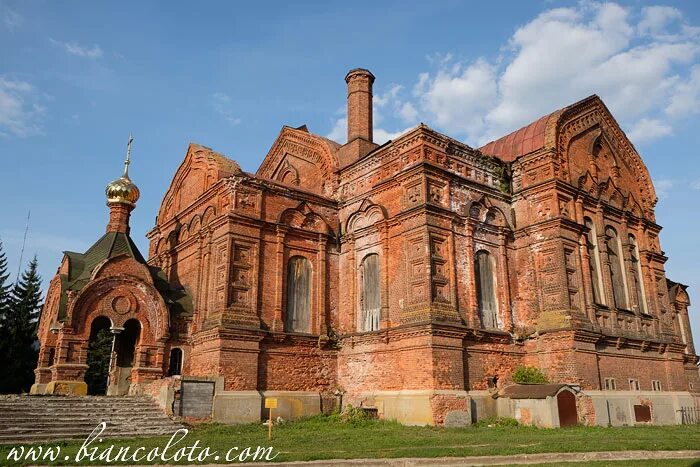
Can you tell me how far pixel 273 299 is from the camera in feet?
57.9

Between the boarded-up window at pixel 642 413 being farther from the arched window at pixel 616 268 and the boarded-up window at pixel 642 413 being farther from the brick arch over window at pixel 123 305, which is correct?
the brick arch over window at pixel 123 305

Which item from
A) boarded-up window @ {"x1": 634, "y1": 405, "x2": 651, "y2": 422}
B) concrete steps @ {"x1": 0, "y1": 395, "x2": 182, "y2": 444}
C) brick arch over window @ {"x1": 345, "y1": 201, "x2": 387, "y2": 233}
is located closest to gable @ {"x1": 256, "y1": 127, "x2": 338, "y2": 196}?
brick arch over window @ {"x1": 345, "y1": 201, "x2": 387, "y2": 233}

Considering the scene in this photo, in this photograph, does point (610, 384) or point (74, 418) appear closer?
point (74, 418)

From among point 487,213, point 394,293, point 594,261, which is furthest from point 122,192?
point 594,261

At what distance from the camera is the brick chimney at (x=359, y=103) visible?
22.5 metres

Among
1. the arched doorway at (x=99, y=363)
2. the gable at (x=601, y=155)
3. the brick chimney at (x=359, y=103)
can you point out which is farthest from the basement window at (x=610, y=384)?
the arched doorway at (x=99, y=363)

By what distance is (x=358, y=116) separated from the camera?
2272 cm

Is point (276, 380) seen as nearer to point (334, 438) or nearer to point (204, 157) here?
point (334, 438)

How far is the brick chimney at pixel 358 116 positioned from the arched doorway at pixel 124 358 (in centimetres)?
966

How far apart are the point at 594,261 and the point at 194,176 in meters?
14.8

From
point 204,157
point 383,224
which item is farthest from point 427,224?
point 204,157

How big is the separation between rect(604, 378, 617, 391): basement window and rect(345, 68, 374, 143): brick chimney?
11793 mm

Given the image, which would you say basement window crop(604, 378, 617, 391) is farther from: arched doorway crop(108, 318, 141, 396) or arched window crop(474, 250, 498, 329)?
arched doorway crop(108, 318, 141, 396)

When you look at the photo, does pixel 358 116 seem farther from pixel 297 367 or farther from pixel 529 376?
pixel 529 376
